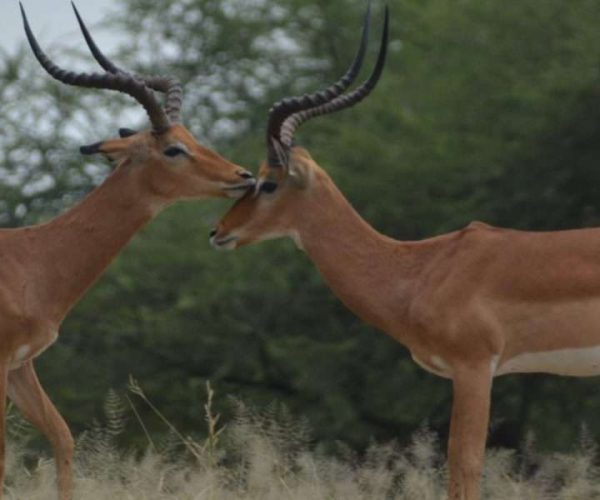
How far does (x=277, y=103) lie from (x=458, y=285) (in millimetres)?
1199

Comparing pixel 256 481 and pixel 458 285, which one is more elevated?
pixel 458 285

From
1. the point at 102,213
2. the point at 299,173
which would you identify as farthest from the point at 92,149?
the point at 299,173

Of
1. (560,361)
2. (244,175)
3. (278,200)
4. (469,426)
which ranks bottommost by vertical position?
(469,426)

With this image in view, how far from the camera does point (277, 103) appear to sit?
7711 mm

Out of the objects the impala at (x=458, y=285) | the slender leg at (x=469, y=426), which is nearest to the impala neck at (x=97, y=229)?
the impala at (x=458, y=285)

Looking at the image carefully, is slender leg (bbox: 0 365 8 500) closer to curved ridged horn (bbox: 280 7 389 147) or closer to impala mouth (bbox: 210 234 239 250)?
impala mouth (bbox: 210 234 239 250)

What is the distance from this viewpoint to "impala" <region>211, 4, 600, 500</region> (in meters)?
6.94

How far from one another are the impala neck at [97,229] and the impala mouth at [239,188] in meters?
0.30

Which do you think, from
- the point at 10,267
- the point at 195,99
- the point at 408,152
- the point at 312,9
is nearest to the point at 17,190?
the point at 195,99

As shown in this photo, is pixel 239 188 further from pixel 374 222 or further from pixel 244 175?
pixel 374 222

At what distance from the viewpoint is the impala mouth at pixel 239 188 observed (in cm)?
748

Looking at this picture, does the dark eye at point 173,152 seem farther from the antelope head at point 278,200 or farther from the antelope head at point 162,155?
the antelope head at point 278,200

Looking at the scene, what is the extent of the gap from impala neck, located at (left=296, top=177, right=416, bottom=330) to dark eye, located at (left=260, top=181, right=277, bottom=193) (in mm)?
150

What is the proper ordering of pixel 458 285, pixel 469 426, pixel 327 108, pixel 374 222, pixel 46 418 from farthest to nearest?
1. pixel 374 222
2. pixel 327 108
3. pixel 46 418
4. pixel 458 285
5. pixel 469 426
